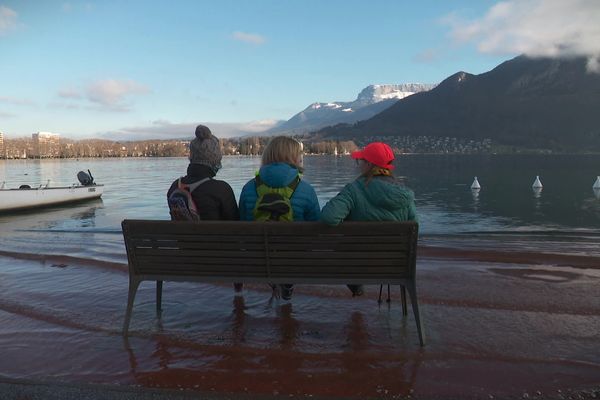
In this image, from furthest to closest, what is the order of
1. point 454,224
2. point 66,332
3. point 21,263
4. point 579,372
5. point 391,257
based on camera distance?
point 454,224
point 21,263
point 66,332
point 391,257
point 579,372

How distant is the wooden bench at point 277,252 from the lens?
16.0 ft

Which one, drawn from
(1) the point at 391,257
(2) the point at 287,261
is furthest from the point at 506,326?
(2) the point at 287,261

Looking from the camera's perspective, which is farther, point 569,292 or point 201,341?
point 569,292

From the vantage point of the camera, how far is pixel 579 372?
4.46m

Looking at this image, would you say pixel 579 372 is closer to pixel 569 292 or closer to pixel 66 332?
pixel 569 292

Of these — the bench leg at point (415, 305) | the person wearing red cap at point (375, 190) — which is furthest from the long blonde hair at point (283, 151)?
the bench leg at point (415, 305)

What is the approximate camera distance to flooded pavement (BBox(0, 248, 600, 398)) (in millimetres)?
4316

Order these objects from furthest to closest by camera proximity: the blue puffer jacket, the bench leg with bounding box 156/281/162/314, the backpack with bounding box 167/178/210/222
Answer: the bench leg with bounding box 156/281/162/314 < the backpack with bounding box 167/178/210/222 < the blue puffer jacket

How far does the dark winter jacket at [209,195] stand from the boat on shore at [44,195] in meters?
25.5

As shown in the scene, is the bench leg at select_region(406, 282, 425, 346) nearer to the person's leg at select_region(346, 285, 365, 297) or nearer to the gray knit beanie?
the person's leg at select_region(346, 285, 365, 297)

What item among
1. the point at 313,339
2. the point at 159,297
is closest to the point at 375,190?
the point at 313,339

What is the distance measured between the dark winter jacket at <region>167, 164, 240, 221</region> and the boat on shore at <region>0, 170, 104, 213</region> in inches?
1005

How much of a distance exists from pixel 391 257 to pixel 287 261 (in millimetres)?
1050

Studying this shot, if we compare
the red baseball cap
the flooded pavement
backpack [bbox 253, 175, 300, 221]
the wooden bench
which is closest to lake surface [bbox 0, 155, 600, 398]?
the flooded pavement
